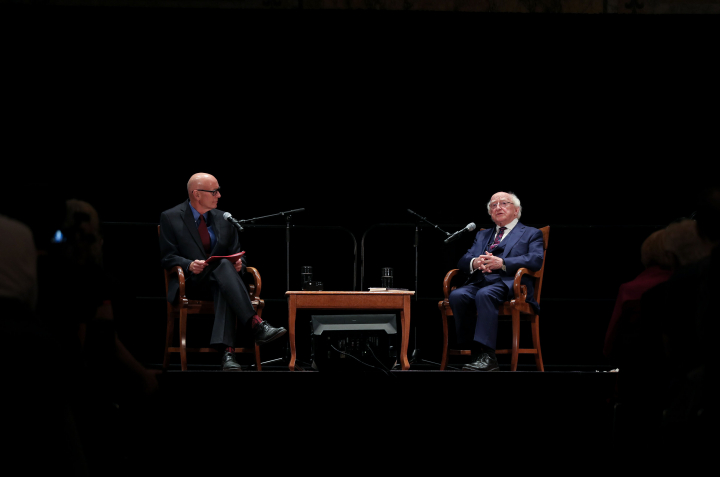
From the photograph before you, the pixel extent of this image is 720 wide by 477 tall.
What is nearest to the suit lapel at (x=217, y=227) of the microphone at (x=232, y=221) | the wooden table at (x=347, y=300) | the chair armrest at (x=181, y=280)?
the microphone at (x=232, y=221)

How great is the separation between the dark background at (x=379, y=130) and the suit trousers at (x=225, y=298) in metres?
1.17

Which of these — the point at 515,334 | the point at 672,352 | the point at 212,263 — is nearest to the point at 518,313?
the point at 515,334

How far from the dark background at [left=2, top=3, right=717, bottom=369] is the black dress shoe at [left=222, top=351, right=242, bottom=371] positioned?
Answer: 1.24 m

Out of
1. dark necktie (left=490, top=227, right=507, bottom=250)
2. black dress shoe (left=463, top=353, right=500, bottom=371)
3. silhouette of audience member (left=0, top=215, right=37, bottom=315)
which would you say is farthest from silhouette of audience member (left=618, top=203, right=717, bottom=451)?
dark necktie (left=490, top=227, right=507, bottom=250)

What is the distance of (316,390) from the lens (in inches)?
84.8

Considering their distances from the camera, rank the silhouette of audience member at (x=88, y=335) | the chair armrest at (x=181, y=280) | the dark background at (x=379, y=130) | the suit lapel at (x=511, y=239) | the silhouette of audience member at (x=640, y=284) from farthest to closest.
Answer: the dark background at (x=379, y=130) < the suit lapel at (x=511, y=239) < the chair armrest at (x=181, y=280) < the silhouette of audience member at (x=640, y=284) < the silhouette of audience member at (x=88, y=335)

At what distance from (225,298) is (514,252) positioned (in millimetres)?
1897

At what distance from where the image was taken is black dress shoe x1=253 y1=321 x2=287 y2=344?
11.8 feet

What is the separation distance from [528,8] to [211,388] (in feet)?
13.8

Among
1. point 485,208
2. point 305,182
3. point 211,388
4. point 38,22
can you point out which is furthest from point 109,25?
point 211,388

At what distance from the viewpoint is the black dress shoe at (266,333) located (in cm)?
361

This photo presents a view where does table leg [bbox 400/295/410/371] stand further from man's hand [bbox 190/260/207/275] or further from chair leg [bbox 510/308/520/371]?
man's hand [bbox 190/260/207/275]

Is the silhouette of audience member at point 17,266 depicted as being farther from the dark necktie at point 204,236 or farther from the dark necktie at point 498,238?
the dark necktie at point 498,238

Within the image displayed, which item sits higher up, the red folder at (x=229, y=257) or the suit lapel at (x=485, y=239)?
the suit lapel at (x=485, y=239)
